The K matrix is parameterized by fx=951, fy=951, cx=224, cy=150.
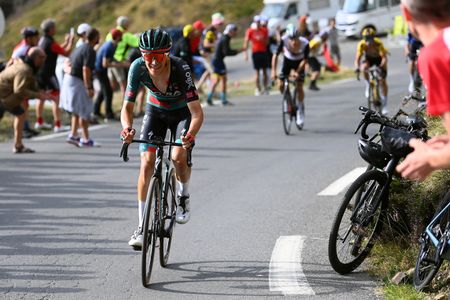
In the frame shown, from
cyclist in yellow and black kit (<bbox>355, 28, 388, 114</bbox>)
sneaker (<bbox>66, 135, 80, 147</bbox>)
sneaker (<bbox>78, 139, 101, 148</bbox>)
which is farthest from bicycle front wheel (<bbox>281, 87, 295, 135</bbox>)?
sneaker (<bbox>66, 135, 80, 147</bbox>)

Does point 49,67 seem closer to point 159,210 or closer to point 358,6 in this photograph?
point 159,210

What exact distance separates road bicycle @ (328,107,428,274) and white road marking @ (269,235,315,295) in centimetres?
33

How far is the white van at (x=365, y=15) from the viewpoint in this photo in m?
44.8

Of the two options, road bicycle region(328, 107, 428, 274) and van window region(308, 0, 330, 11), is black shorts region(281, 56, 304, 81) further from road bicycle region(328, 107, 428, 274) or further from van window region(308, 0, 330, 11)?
van window region(308, 0, 330, 11)

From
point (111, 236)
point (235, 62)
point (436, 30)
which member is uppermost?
point (436, 30)

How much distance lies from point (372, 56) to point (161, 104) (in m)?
11.4

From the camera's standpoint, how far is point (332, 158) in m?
13.7

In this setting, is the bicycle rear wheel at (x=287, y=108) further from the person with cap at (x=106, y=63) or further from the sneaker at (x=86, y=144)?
the person with cap at (x=106, y=63)

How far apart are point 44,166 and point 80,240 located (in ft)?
16.9

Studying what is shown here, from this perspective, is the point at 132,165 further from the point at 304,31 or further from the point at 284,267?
the point at 304,31

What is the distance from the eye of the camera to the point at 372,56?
60.7 ft

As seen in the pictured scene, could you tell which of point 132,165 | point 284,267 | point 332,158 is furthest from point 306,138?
point 284,267

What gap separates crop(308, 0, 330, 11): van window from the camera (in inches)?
1937

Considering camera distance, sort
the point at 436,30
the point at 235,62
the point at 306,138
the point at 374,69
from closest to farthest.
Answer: the point at 436,30 → the point at 306,138 → the point at 374,69 → the point at 235,62
